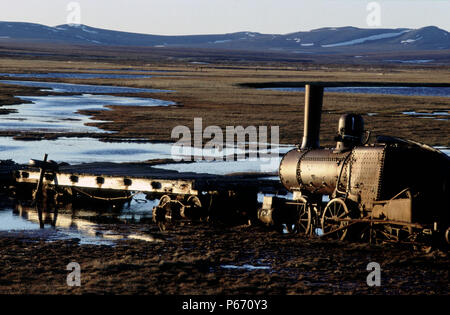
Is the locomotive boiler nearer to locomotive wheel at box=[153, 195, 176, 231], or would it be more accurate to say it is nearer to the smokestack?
the smokestack

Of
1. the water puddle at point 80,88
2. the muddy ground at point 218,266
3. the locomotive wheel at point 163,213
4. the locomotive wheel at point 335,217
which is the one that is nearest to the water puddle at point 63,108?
the water puddle at point 80,88

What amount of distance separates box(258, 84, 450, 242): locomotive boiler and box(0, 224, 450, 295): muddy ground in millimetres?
639

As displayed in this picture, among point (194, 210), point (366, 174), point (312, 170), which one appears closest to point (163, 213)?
point (194, 210)

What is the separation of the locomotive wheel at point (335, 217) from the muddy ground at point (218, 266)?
1.40 feet

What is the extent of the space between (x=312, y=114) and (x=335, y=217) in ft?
14.1

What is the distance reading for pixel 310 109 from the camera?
2445 centimetres

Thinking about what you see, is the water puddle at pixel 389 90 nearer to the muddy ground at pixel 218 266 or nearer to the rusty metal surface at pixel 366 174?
the rusty metal surface at pixel 366 174

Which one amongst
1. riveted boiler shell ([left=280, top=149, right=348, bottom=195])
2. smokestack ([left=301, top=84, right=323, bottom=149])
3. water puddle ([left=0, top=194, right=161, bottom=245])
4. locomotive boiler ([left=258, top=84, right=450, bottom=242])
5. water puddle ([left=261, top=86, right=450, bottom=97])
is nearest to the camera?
locomotive boiler ([left=258, top=84, right=450, bottom=242])

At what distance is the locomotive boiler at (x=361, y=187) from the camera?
19297 mm

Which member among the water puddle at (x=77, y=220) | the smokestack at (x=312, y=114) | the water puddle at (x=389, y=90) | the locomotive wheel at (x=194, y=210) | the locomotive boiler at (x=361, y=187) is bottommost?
the water puddle at (x=77, y=220)

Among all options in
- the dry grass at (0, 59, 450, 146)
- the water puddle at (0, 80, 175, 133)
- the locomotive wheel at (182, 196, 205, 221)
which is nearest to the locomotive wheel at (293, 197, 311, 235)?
the locomotive wheel at (182, 196, 205, 221)

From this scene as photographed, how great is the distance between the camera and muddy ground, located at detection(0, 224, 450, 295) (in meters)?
16.3
